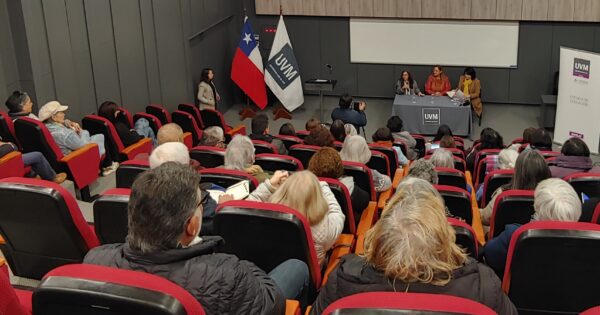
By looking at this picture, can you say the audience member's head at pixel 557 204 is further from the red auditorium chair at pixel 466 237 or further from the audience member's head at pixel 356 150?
the audience member's head at pixel 356 150

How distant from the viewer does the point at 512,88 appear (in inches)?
457

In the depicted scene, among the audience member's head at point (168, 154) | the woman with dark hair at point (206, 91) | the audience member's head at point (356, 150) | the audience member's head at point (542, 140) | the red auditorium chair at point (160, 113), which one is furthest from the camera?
the woman with dark hair at point (206, 91)

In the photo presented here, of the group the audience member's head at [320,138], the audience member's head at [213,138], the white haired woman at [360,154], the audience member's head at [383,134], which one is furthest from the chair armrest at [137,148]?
the audience member's head at [383,134]

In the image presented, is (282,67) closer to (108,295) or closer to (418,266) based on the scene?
(418,266)

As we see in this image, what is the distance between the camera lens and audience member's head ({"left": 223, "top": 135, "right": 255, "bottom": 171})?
4672 mm

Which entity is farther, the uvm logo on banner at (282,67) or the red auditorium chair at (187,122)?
the uvm logo on banner at (282,67)

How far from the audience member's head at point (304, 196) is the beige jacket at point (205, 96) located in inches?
277

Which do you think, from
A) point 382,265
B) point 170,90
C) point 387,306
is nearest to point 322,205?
point 382,265

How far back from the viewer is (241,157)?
468 cm

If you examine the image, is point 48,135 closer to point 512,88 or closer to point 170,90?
point 170,90

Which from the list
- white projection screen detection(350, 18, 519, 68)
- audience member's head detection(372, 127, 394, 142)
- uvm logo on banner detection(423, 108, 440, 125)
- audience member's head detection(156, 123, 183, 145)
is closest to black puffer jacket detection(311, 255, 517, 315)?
audience member's head detection(156, 123, 183, 145)

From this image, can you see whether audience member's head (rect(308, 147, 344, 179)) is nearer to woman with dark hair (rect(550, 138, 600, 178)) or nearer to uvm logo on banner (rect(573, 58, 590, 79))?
woman with dark hair (rect(550, 138, 600, 178))

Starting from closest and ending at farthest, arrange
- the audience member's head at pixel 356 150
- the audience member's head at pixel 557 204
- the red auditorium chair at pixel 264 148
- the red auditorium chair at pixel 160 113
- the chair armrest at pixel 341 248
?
the audience member's head at pixel 557 204
the chair armrest at pixel 341 248
the audience member's head at pixel 356 150
the red auditorium chair at pixel 264 148
the red auditorium chair at pixel 160 113

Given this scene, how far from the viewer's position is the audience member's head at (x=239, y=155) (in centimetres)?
467
